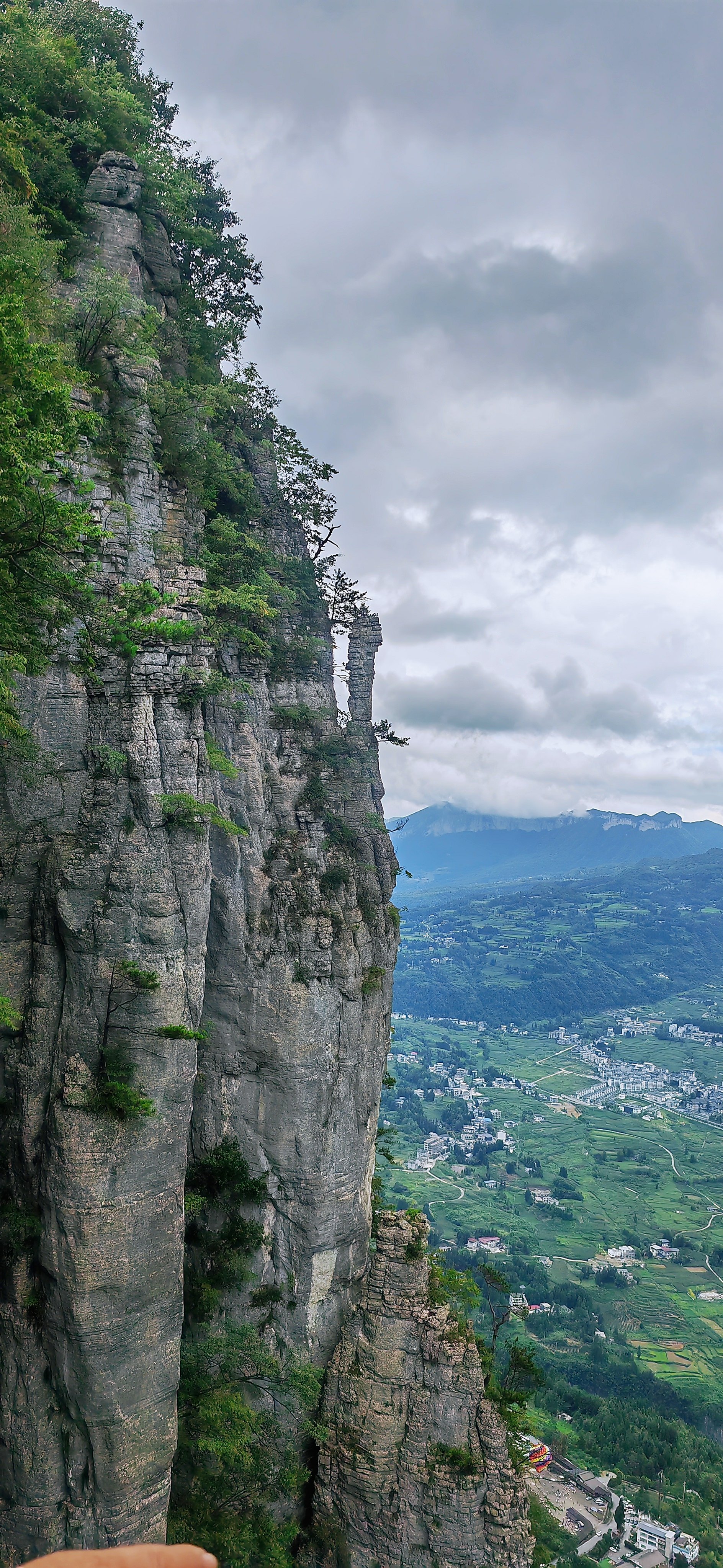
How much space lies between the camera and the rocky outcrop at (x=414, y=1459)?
21.9 meters

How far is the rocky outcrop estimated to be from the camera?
21.9 m

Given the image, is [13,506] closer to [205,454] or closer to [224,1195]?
[205,454]

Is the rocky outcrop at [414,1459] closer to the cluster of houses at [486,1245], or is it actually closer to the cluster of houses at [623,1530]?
the cluster of houses at [623,1530]

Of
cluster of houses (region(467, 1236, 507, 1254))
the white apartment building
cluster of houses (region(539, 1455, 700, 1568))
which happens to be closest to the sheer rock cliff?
cluster of houses (region(539, 1455, 700, 1568))

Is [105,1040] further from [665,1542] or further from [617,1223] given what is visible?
[617,1223]

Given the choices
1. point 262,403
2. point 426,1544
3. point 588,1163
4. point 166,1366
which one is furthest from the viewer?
point 588,1163

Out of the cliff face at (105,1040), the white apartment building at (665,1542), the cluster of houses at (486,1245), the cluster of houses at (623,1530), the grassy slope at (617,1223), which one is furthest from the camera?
the cluster of houses at (486,1245)

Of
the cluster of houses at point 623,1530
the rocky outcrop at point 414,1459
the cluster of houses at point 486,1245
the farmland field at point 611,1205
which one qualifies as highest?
the rocky outcrop at point 414,1459

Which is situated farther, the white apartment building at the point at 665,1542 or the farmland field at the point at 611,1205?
the farmland field at the point at 611,1205

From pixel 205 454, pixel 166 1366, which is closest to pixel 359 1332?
pixel 166 1366

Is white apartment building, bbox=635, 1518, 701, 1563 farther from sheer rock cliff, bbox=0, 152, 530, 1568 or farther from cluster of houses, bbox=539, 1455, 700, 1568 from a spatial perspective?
sheer rock cliff, bbox=0, 152, 530, 1568

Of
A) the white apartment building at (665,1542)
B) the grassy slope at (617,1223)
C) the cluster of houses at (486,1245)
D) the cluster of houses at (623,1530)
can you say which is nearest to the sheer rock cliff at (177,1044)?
the cluster of houses at (623,1530)

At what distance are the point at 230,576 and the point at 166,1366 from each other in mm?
22152

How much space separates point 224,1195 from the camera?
2269cm
